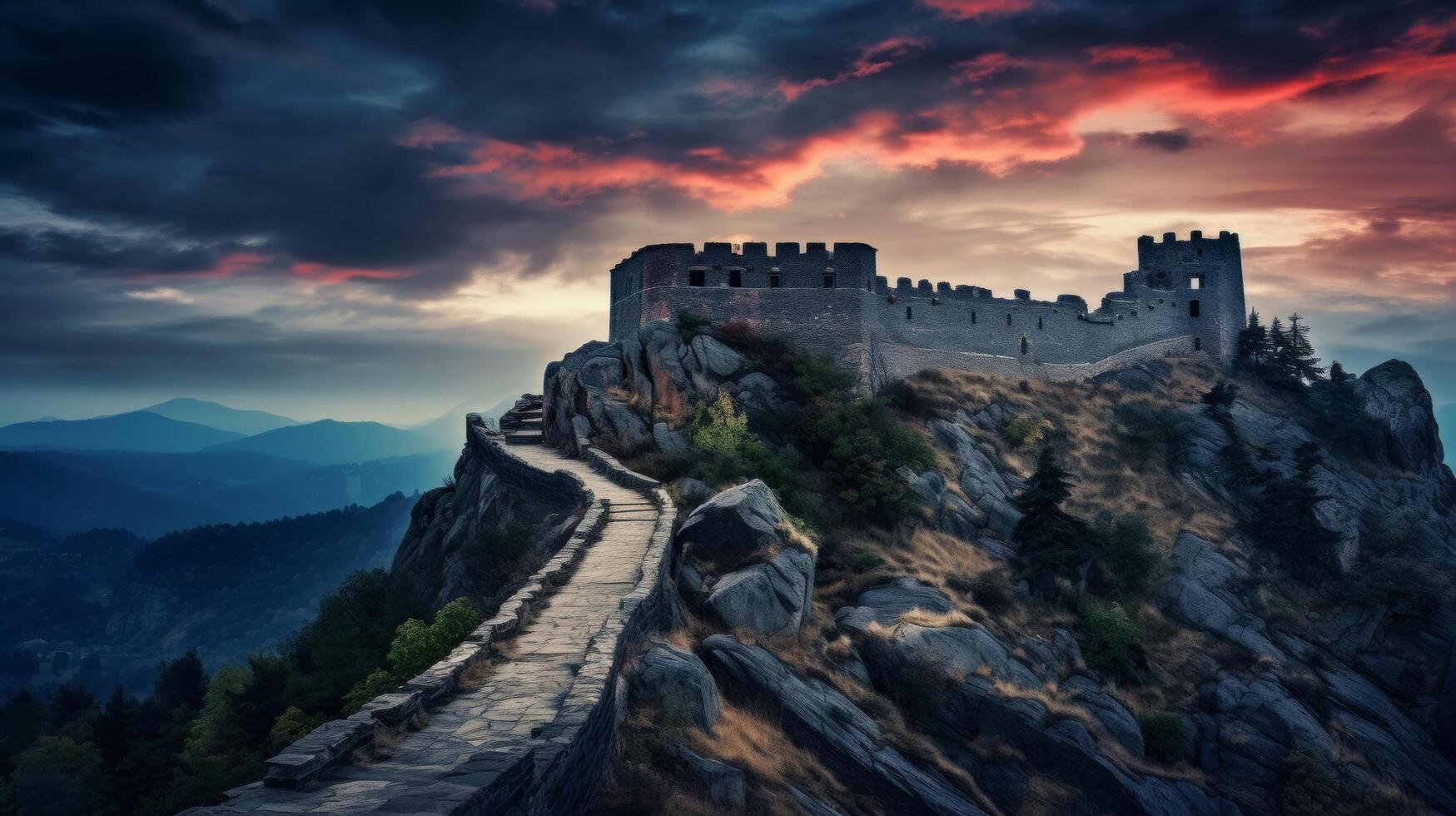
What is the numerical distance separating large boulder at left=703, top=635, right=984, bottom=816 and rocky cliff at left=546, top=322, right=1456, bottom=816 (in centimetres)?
6

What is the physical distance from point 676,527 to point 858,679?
5.97m


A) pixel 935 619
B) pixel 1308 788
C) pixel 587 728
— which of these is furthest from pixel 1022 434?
pixel 587 728

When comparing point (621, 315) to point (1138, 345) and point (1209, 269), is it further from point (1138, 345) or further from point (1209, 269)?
point (1209, 269)

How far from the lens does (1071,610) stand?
33.4 metres

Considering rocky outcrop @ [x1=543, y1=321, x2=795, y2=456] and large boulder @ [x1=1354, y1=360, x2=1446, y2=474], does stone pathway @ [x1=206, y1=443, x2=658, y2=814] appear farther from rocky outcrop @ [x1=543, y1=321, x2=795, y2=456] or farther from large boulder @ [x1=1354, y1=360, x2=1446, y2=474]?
large boulder @ [x1=1354, y1=360, x2=1446, y2=474]

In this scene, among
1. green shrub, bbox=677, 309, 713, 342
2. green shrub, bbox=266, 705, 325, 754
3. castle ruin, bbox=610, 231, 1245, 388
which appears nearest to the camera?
green shrub, bbox=266, 705, 325, 754

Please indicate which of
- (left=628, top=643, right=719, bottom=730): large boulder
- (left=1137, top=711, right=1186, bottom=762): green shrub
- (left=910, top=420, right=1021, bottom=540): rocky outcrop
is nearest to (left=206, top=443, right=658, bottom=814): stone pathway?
(left=628, top=643, right=719, bottom=730): large boulder

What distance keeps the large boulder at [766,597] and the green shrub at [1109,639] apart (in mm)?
13959

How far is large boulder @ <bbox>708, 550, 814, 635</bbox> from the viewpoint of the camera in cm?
2023

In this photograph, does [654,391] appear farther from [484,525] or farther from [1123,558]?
[1123,558]

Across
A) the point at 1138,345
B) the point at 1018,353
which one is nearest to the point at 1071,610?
the point at 1018,353

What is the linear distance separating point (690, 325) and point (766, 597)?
20026mm

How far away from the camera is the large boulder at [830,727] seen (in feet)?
57.2

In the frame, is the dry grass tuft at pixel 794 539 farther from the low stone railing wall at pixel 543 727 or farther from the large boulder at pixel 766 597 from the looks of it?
the low stone railing wall at pixel 543 727
